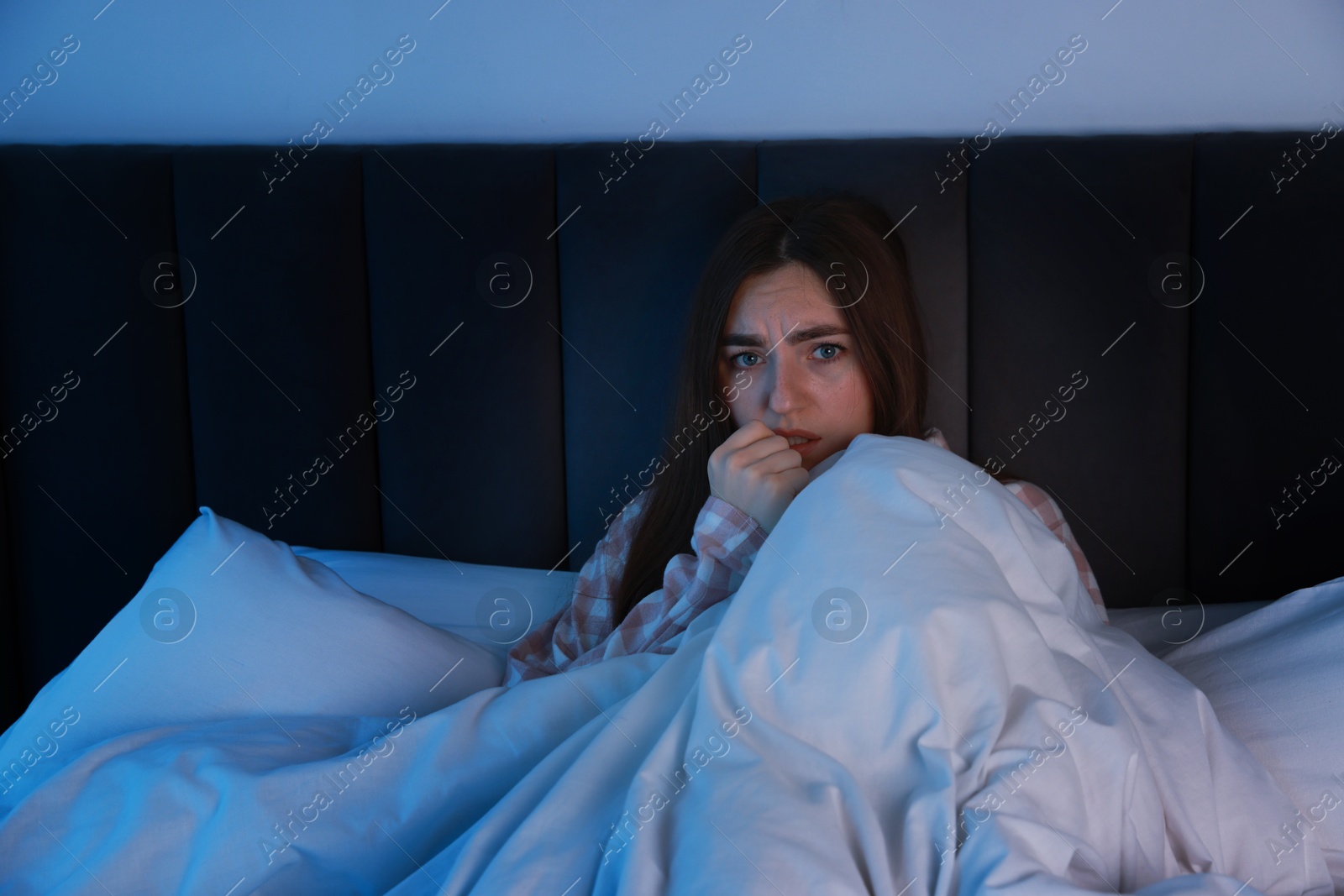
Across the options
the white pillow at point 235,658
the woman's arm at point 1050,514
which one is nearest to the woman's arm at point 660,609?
the white pillow at point 235,658

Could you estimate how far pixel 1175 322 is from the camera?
4.28 feet

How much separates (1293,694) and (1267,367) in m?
0.58

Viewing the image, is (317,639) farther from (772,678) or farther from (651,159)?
(651,159)

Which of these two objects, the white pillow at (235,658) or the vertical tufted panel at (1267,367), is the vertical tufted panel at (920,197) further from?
the white pillow at (235,658)

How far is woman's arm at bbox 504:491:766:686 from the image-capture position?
1.09 metres

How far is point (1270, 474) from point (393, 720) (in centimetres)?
121

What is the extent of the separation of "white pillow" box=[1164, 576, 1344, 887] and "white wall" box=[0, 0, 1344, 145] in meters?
0.78

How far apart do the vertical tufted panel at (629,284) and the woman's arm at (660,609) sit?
215mm

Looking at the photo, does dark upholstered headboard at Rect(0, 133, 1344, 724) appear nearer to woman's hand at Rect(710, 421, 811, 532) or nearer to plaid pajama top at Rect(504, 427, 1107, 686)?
plaid pajama top at Rect(504, 427, 1107, 686)

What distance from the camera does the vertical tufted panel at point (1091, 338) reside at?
130 centimetres

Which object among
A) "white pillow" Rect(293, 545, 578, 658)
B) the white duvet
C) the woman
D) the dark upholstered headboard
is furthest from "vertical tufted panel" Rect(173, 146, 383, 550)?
the white duvet

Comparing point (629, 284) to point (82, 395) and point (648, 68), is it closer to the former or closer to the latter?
point (648, 68)

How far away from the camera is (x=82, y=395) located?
55.8 inches

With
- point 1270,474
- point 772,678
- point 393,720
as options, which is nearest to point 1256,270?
point 1270,474
